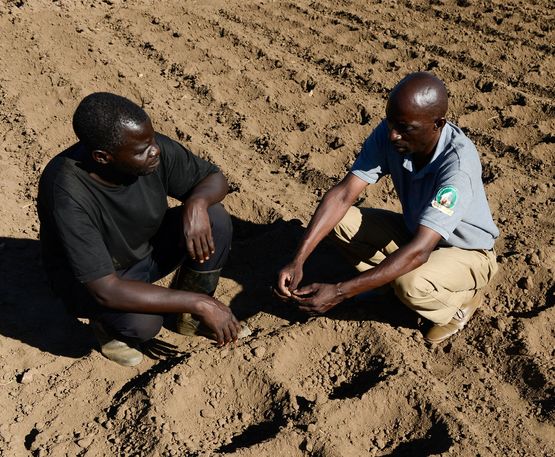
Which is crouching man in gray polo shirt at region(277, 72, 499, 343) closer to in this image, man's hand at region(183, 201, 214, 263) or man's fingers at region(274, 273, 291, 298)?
man's fingers at region(274, 273, 291, 298)

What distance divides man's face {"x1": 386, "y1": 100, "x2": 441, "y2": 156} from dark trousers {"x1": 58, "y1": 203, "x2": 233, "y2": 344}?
956 mm

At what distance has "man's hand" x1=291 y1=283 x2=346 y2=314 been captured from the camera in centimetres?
318

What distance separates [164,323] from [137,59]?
10.5 feet

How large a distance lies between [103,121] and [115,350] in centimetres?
118

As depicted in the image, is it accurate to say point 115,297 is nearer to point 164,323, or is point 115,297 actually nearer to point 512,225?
point 164,323

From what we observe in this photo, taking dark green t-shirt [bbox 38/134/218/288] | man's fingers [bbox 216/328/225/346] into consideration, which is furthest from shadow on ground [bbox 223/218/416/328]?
dark green t-shirt [bbox 38/134/218/288]

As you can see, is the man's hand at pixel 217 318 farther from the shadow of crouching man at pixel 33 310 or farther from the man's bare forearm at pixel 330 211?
the shadow of crouching man at pixel 33 310

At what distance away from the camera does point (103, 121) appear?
2.96m

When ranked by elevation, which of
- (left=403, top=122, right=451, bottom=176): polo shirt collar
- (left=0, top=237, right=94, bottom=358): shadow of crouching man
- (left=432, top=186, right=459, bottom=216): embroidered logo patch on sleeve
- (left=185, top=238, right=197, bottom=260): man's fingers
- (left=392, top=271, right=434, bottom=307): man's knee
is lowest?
(left=0, top=237, right=94, bottom=358): shadow of crouching man

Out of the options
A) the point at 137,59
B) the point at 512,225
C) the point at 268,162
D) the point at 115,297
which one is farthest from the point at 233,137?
the point at 115,297

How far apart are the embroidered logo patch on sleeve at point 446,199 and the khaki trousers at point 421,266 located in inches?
13.3

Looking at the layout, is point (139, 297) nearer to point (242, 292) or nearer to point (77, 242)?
point (77, 242)

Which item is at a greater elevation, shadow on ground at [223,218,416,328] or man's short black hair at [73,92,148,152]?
man's short black hair at [73,92,148,152]

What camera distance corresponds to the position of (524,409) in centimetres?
317
